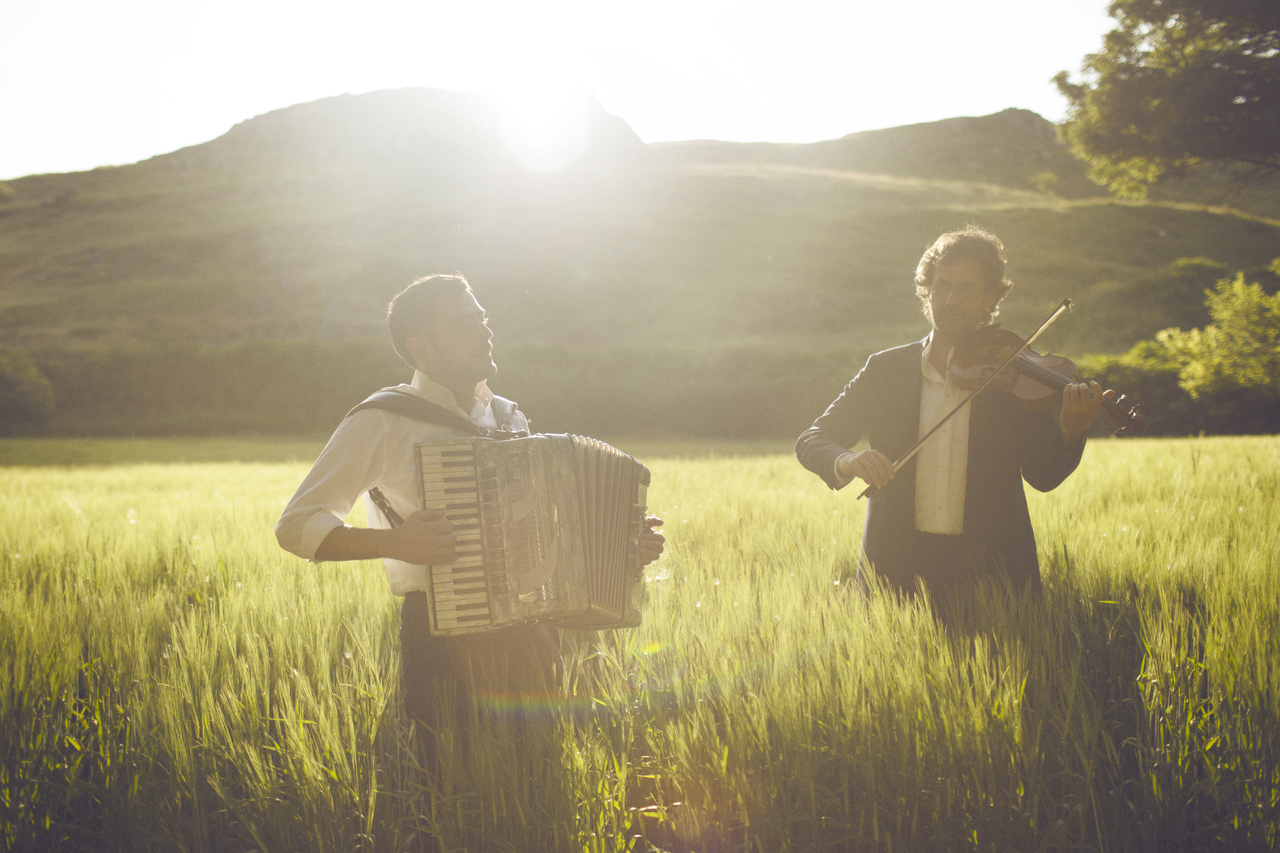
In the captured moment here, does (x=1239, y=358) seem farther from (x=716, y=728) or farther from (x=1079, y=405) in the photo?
(x=716, y=728)

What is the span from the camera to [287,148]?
93938mm

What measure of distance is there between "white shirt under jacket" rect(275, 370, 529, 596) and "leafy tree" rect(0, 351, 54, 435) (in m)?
29.4

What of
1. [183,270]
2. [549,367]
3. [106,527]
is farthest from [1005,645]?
[183,270]

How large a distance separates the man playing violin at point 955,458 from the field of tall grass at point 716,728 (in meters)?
0.32

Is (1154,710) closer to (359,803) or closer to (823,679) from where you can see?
(823,679)

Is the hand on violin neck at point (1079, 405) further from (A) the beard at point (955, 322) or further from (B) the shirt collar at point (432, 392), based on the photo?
(B) the shirt collar at point (432, 392)

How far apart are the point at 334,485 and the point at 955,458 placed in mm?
2631

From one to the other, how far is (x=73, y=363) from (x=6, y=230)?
193 ft

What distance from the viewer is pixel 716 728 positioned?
1.99 m

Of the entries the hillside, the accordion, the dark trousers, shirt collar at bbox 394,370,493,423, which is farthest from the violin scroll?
the hillside

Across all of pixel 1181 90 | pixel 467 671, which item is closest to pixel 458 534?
pixel 467 671

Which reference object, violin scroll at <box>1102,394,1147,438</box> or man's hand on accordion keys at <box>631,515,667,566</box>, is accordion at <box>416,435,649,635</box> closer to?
man's hand on accordion keys at <box>631,515,667,566</box>

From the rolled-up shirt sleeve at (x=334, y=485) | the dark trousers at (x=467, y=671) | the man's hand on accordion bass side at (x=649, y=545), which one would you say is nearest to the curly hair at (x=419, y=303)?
the rolled-up shirt sleeve at (x=334, y=485)

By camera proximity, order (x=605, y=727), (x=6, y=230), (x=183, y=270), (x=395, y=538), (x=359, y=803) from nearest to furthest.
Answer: (x=359, y=803) → (x=395, y=538) → (x=605, y=727) → (x=183, y=270) → (x=6, y=230)
